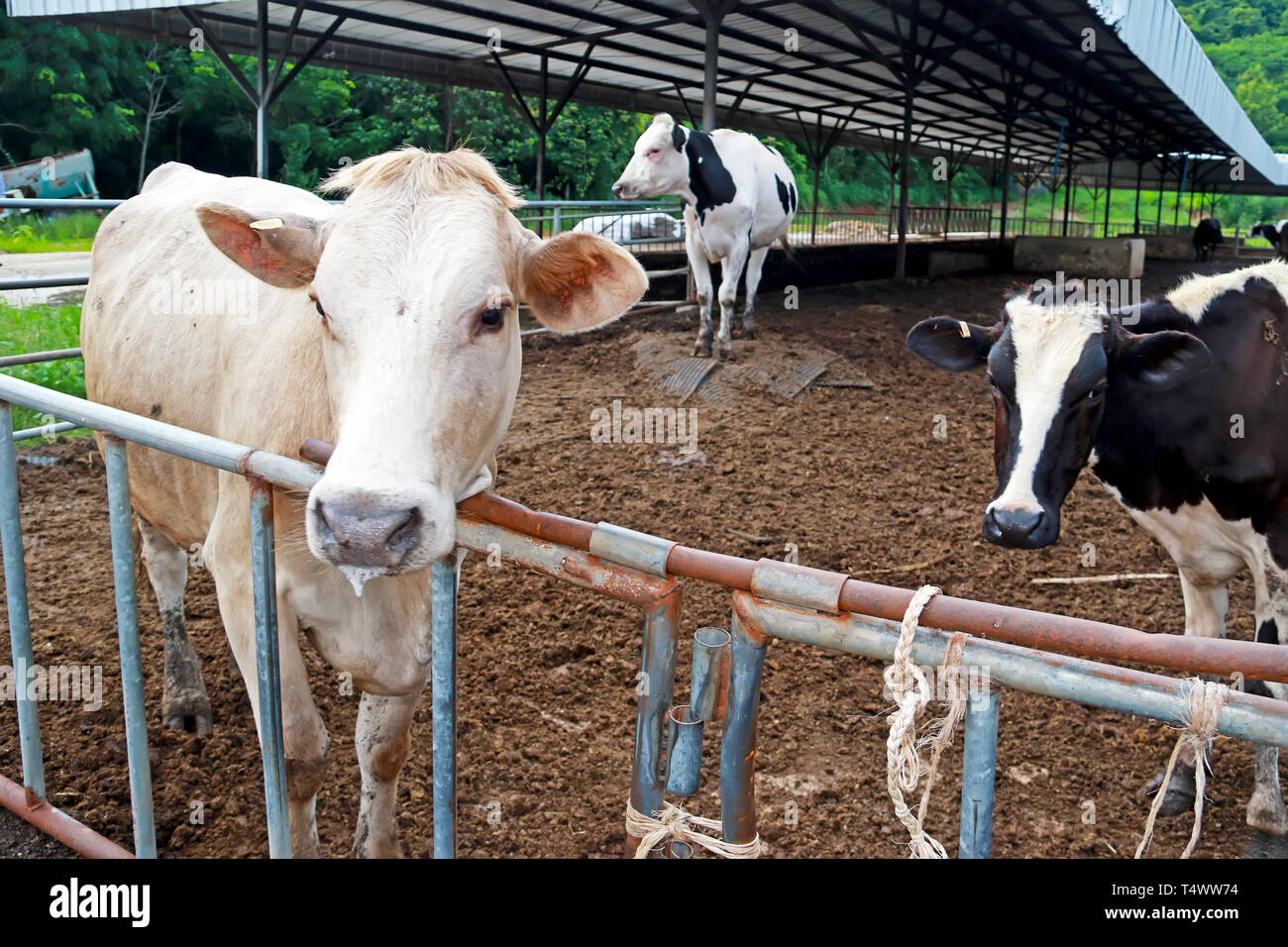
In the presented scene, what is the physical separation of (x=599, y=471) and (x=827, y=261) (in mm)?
9835

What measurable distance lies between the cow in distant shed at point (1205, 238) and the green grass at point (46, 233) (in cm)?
2599

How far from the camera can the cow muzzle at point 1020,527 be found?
289cm

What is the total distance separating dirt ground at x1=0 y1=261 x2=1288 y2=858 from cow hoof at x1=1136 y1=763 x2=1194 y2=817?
0.05 meters

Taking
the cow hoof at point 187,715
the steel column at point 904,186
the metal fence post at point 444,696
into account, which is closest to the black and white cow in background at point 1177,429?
the metal fence post at point 444,696

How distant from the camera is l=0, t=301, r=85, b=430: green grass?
675 cm

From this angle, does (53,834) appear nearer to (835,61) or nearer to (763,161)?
(763,161)

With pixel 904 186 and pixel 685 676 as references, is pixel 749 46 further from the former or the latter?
pixel 685 676

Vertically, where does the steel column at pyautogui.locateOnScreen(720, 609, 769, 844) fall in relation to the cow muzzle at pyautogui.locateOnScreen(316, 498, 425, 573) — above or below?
below

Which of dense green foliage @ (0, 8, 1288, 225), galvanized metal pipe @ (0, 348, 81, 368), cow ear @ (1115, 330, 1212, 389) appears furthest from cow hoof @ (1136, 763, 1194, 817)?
dense green foliage @ (0, 8, 1288, 225)

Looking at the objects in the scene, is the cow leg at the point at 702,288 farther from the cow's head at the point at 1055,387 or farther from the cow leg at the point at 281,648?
the cow leg at the point at 281,648

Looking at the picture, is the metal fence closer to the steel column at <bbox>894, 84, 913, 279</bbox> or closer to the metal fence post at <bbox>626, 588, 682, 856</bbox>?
the metal fence post at <bbox>626, 588, 682, 856</bbox>

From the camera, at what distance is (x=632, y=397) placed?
770 cm

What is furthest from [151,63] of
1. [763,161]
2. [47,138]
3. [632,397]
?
[632,397]

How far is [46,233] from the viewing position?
2064 centimetres
